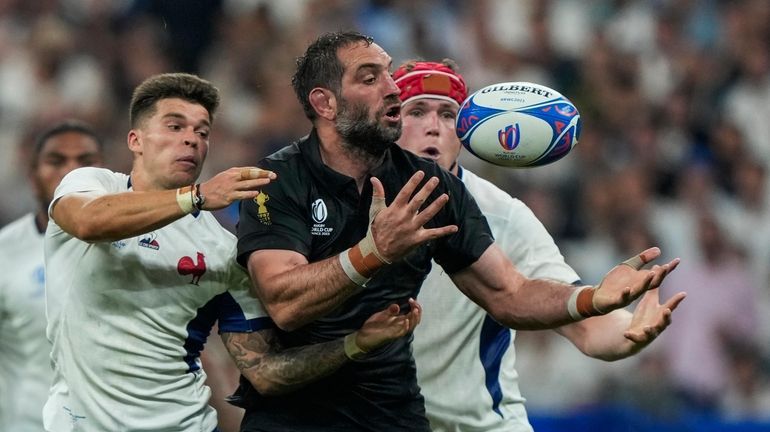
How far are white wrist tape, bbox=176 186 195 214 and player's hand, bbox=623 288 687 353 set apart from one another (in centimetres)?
169

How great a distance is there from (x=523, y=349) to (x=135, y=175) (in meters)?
4.88

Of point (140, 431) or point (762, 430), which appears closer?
point (140, 431)

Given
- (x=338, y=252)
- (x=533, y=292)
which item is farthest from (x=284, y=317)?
(x=533, y=292)

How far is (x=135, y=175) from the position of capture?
212 inches

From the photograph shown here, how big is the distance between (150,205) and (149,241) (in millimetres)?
538

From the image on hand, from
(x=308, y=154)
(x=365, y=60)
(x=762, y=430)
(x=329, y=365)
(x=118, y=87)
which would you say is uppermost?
Result: (x=118, y=87)

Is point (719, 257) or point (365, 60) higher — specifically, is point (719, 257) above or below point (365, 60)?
below

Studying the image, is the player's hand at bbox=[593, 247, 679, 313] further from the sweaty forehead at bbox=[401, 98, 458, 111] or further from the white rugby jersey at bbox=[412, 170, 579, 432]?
the sweaty forehead at bbox=[401, 98, 458, 111]

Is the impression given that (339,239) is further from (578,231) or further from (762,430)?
(578,231)

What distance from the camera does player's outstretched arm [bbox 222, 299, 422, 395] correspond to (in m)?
4.86

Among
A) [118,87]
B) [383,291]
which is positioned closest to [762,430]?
[383,291]

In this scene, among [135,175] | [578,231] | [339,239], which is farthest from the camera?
[578,231]

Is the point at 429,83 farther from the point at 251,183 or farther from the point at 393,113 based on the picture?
the point at 251,183

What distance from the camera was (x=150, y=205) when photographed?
15.5 feet
